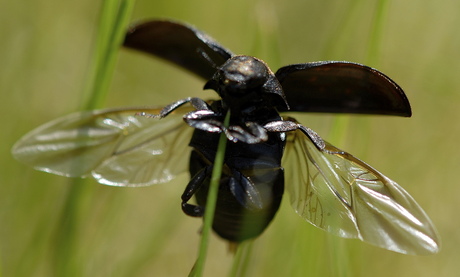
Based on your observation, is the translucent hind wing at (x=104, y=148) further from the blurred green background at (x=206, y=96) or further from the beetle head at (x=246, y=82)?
the beetle head at (x=246, y=82)

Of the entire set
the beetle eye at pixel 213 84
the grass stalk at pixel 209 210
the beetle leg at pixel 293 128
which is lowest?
the grass stalk at pixel 209 210

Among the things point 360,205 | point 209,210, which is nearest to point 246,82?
point 209,210

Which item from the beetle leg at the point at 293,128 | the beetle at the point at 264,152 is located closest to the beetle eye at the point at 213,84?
the beetle at the point at 264,152

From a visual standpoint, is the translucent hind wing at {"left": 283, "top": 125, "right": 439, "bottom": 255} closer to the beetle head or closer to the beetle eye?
the beetle head

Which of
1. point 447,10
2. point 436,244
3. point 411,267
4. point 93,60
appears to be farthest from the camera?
point 447,10

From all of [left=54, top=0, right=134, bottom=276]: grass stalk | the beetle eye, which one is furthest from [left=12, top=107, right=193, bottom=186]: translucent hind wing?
the beetle eye

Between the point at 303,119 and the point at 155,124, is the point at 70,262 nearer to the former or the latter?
the point at 155,124

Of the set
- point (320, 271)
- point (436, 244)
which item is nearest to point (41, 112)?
point (320, 271)

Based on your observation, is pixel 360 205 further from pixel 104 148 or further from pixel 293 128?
pixel 104 148

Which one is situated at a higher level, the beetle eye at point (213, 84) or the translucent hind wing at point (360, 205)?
the beetle eye at point (213, 84)
